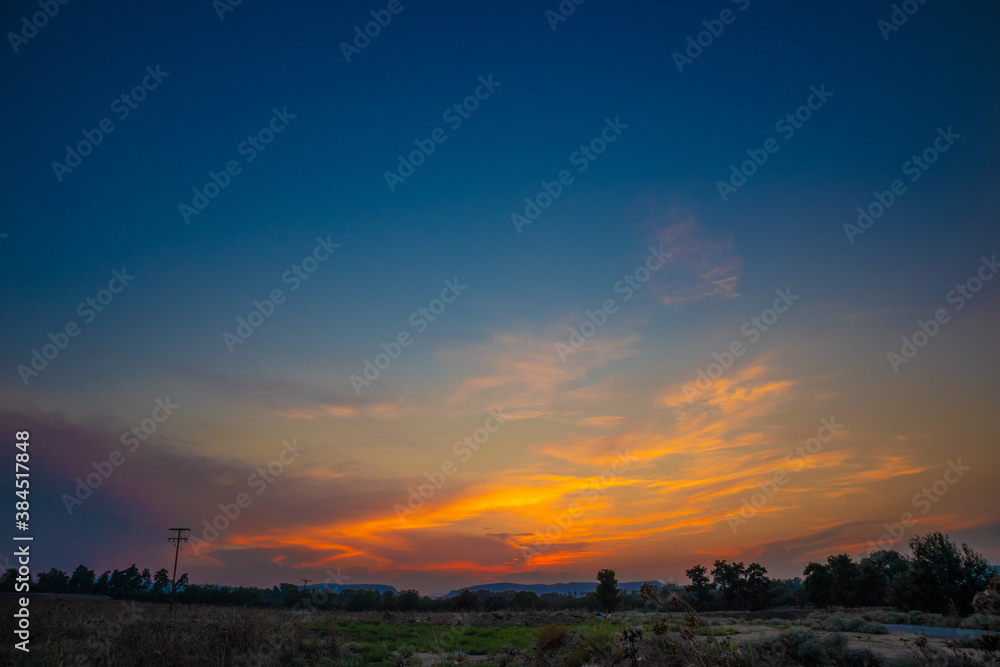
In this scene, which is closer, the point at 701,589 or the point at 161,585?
the point at 701,589

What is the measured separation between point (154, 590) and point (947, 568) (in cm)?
13035

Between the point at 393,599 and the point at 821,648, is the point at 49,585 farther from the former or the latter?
the point at 821,648

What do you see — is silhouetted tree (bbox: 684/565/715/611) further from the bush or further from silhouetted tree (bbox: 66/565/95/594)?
silhouetted tree (bbox: 66/565/95/594)

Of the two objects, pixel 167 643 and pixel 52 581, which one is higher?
pixel 167 643

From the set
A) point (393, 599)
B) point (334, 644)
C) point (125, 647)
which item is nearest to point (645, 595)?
point (125, 647)

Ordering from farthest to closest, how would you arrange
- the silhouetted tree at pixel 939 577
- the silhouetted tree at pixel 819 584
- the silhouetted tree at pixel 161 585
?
1. the silhouetted tree at pixel 161 585
2. the silhouetted tree at pixel 819 584
3. the silhouetted tree at pixel 939 577

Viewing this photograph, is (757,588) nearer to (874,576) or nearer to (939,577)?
(874,576)

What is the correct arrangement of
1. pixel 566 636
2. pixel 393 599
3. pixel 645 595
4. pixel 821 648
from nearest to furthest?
pixel 645 595, pixel 821 648, pixel 566 636, pixel 393 599

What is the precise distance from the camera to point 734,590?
2499 inches

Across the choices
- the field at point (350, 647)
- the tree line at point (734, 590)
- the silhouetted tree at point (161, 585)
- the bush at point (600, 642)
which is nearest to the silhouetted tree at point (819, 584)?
the tree line at point (734, 590)

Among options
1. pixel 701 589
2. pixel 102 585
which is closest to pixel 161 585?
pixel 102 585

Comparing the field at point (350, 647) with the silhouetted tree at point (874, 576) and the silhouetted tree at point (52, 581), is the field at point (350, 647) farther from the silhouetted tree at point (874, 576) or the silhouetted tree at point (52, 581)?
the silhouetted tree at point (52, 581)

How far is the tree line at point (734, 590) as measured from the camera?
31.0m

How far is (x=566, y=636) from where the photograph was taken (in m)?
21.1
